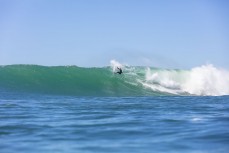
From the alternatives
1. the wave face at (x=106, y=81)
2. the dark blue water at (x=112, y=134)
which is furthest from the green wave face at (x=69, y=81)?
the dark blue water at (x=112, y=134)

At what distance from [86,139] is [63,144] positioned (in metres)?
0.58

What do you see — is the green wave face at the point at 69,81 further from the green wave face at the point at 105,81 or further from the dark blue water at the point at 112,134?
the dark blue water at the point at 112,134

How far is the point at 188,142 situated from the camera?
7.58 m

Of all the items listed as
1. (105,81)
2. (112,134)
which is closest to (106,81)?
(105,81)

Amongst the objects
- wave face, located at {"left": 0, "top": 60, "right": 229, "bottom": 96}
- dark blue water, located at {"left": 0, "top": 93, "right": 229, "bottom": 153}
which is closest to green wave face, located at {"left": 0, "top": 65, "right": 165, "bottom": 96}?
wave face, located at {"left": 0, "top": 60, "right": 229, "bottom": 96}

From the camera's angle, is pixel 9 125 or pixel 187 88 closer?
pixel 9 125

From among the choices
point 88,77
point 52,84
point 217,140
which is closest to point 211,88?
point 88,77

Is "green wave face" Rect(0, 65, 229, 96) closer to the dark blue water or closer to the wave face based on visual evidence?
the wave face

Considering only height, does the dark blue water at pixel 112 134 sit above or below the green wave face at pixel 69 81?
below

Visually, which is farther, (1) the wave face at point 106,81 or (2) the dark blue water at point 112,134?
(1) the wave face at point 106,81

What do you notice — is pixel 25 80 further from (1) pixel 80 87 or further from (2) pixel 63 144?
(2) pixel 63 144

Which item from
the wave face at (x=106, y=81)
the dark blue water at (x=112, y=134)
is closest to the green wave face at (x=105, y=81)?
the wave face at (x=106, y=81)

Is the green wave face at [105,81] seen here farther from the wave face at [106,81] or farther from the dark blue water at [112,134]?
the dark blue water at [112,134]

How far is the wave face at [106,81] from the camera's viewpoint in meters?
28.3
